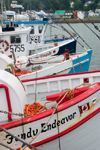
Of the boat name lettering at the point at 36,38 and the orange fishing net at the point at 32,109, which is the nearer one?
the orange fishing net at the point at 32,109

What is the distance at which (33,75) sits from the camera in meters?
Result: 12.1

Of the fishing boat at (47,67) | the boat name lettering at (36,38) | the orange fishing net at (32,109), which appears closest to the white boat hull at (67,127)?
the orange fishing net at (32,109)

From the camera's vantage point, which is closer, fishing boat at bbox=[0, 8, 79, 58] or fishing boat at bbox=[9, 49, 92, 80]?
fishing boat at bbox=[9, 49, 92, 80]

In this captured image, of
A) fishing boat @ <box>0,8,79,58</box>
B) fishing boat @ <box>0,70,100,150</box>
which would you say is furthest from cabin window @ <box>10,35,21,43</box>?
fishing boat @ <box>0,70,100,150</box>

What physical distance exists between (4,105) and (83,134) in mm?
2202

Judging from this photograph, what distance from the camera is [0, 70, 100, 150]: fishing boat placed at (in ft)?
19.5

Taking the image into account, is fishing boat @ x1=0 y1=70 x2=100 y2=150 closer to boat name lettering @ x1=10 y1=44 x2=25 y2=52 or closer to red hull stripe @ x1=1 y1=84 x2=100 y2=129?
red hull stripe @ x1=1 y1=84 x2=100 y2=129

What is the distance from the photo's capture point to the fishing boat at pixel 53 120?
5.93m

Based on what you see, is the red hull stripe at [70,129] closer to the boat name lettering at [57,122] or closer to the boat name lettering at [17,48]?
the boat name lettering at [57,122]

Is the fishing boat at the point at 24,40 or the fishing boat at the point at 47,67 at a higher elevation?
the fishing boat at the point at 24,40

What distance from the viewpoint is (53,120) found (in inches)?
245

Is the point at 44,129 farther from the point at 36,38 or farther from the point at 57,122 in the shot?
the point at 36,38

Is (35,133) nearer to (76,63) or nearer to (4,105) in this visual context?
(4,105)

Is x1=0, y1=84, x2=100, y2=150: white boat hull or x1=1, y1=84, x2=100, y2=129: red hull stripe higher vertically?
x1=1, y1=84, x2=100, y2=129: red hull stripe
